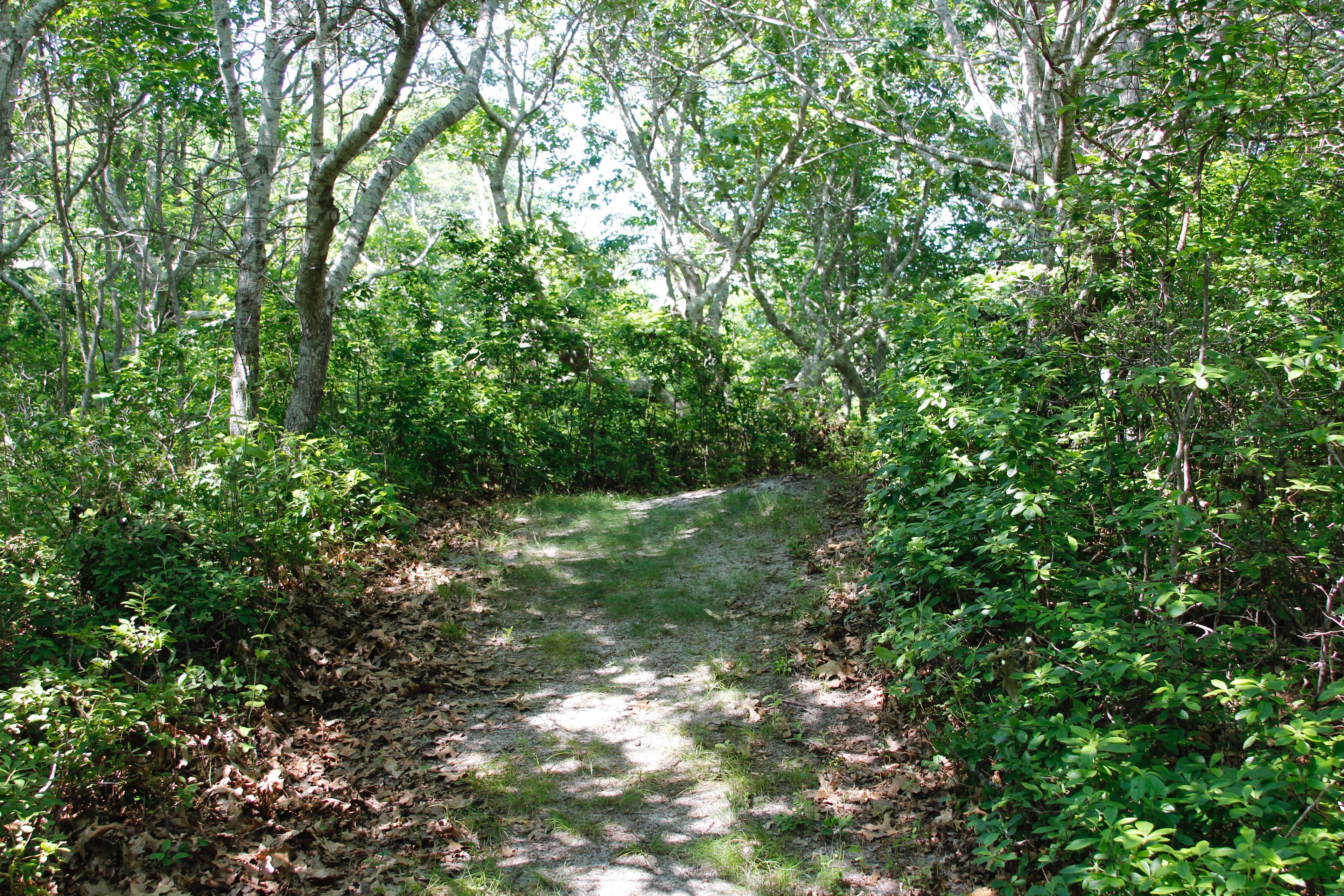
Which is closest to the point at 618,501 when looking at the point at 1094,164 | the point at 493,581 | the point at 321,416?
the point at 493,581

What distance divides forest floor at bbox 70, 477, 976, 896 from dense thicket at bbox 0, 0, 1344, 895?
32 centimetres

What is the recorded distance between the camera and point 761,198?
45.1 ft

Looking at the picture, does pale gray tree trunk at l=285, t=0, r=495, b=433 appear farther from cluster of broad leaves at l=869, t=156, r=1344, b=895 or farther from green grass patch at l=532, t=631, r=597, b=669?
cluster of broad leaves at l=869, t=156, r=1344, b=895

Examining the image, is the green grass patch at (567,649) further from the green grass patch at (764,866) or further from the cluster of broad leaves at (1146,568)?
the cluster of broad leaves at (1146,568)

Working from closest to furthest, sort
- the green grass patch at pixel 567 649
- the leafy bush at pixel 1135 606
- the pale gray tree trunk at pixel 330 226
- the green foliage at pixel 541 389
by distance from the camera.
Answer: the leafy bush at pixel 1135 606 < the green grass patch at pixel 567 649 < the pale gray tree trunk at pixel 330 226 < the green foliage at pixel 541 389

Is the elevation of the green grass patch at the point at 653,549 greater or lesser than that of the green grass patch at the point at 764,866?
greater

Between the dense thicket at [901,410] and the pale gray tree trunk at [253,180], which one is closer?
the dense thicket at [901,410]

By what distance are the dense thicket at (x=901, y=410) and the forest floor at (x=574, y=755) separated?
322mm

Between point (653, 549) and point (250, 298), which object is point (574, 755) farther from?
point (250, 298)

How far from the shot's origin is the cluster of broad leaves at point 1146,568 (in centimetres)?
280

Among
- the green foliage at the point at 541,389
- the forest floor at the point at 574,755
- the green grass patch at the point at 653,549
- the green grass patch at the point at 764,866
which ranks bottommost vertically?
the green grass patch at the point at 764,866

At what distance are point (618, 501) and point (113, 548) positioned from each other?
560cm

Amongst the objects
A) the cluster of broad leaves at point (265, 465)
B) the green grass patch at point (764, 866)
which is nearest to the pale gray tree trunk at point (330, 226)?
the cluster of broad leaves at point (265, 465)

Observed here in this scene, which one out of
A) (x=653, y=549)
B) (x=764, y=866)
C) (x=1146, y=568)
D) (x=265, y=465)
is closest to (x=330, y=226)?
(x=265, y=465)
